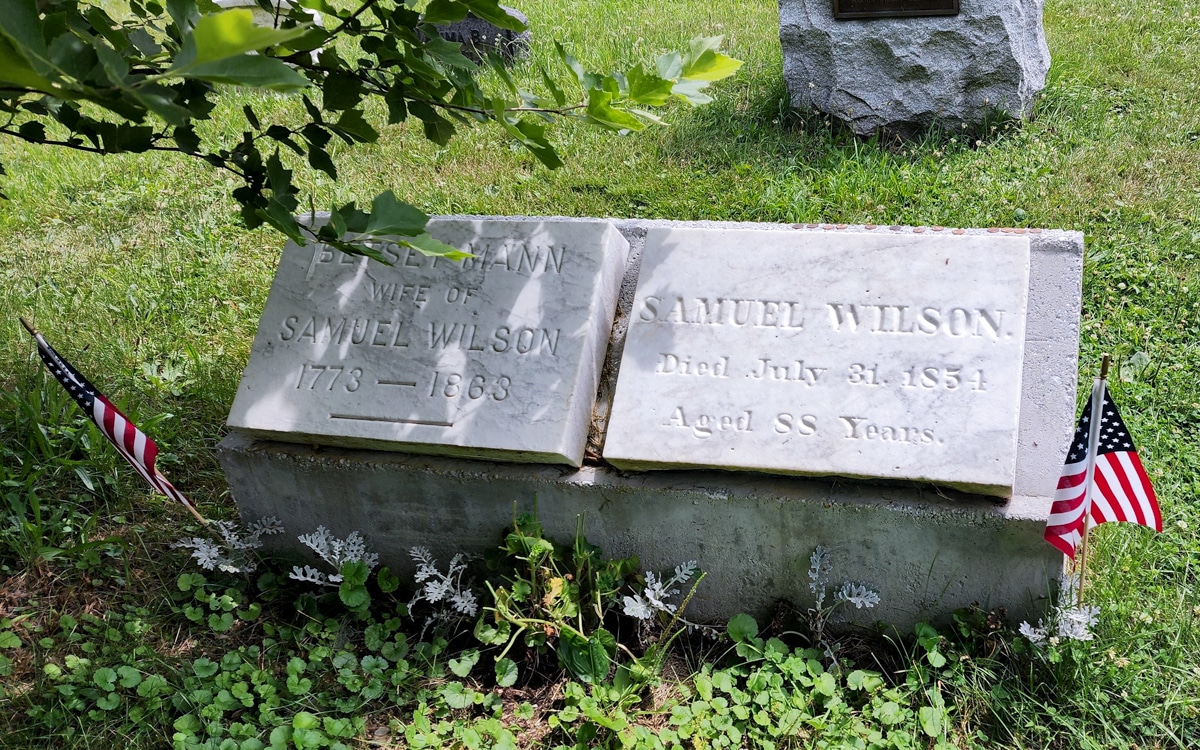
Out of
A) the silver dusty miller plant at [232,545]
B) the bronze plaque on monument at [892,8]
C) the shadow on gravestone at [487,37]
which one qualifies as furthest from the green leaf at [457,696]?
the shadow on gravestone at [487,37]

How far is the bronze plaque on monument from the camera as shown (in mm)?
4590

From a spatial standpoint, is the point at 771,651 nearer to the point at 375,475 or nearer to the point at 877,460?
the point at 877,460

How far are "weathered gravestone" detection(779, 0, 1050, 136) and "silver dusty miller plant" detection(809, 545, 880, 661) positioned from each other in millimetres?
2970

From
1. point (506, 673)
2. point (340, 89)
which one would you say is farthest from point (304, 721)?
point (340, 89)

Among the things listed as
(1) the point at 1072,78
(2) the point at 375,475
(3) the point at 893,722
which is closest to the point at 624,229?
(2) the point at 375,475

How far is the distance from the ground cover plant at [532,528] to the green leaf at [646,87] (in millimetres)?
1170

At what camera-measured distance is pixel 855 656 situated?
8.43ft

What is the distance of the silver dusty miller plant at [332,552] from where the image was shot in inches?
108

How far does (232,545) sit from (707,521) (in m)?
1.39

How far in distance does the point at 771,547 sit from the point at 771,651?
0.26m

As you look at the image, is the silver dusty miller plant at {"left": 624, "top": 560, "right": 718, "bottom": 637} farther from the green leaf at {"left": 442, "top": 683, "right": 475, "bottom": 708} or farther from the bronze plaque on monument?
the bronze plaque on monument

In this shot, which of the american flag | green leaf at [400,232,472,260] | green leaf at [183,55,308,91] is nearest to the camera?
green leaf at [183,55,308,91]

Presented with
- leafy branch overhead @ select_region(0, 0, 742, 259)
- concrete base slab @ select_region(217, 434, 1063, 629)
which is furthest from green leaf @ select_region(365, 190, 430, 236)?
concrete base slab @ select_region(217, 434, 1063, 629)

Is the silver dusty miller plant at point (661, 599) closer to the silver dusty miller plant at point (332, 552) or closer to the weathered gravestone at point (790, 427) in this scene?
the weathered gravestone at point (790, 427)
